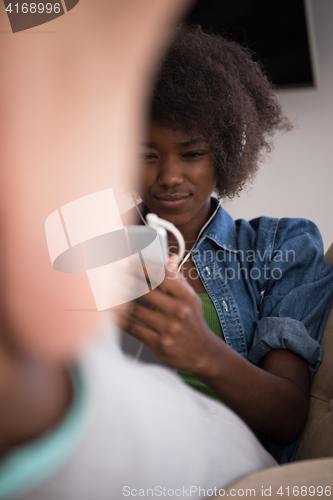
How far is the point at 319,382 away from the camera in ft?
1.98

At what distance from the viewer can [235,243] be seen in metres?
0.77

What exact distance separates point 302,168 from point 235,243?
0.82 m

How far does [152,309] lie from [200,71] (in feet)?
1.47

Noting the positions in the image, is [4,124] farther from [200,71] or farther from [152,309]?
[200,71]

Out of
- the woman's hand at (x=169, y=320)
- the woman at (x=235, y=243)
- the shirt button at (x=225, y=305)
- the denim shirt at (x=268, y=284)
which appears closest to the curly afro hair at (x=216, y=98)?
the woman at (x=235, y=243)

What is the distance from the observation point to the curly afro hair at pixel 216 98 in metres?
0.69

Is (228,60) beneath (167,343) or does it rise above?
above

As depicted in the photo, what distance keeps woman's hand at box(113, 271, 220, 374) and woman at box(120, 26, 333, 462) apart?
59mm

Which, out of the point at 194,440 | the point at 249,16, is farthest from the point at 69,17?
the point at 249,16

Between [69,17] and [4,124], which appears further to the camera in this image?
[69,17]

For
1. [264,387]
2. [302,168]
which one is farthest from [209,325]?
[302,168]

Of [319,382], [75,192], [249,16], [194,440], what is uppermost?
[249,16]

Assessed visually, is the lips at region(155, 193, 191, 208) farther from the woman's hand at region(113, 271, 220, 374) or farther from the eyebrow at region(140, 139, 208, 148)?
the woman's hand at region(113, 271, 220, 374)

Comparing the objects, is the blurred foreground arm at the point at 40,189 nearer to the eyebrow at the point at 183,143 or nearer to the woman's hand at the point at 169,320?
the woman's hand at the point at 169,320
